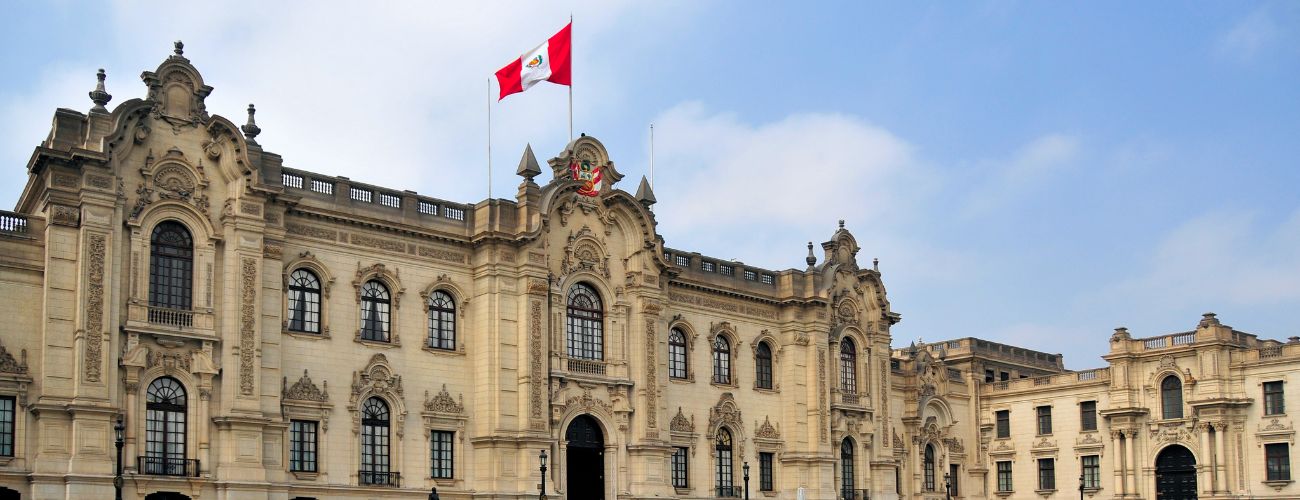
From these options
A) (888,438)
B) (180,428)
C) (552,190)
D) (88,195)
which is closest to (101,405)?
(180,428)

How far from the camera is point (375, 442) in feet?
141

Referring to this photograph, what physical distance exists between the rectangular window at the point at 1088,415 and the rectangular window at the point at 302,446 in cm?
3791

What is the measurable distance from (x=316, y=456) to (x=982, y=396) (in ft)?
124

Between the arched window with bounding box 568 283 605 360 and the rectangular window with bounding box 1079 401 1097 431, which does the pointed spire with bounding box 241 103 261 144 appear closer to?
the arched window with bounding box 568 283 605 360

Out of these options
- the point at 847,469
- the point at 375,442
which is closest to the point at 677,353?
the point at 847,469

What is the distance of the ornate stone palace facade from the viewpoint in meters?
37.1

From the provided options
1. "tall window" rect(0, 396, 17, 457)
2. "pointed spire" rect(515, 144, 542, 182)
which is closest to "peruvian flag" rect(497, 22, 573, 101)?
"pointed spire" rect(515, 144, 542, 182)

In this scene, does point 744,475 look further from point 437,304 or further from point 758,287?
point 437,304

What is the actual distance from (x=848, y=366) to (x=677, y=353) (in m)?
8.99

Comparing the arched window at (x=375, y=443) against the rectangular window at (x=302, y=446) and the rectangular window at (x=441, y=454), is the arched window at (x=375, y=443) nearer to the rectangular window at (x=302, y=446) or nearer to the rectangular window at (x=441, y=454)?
the rectangular window at (x=441, y=454)

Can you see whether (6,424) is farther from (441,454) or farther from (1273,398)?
(1273,398)

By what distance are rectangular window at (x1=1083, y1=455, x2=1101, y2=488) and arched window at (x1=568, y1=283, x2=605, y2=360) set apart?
27284 millimetres

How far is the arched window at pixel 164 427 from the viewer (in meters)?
37.8

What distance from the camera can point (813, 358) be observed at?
5569 cm
